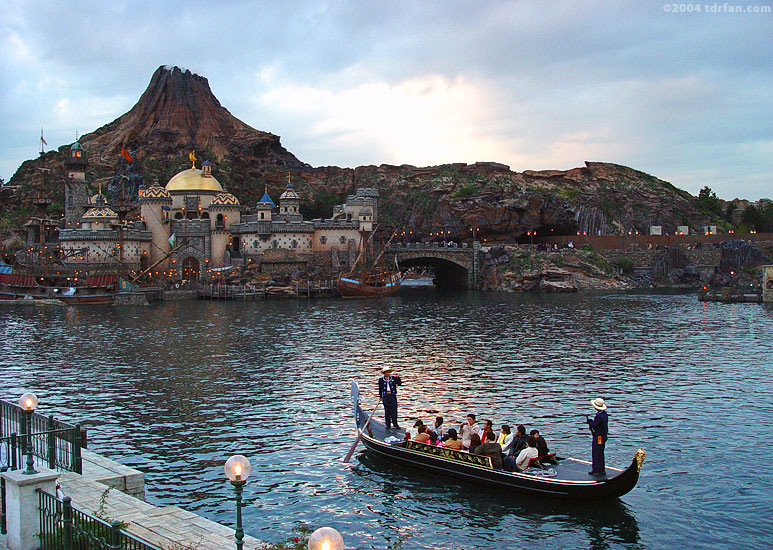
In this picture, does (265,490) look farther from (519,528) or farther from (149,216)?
(149,216)

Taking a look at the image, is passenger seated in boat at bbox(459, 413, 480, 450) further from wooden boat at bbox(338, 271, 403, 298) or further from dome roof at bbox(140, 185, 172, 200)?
dome roof at bbox(140, 185, 172, 200)

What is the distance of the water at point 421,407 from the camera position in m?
21.7

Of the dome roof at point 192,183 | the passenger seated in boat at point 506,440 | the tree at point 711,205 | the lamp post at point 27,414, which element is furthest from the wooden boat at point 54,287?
the tree at point 711,205

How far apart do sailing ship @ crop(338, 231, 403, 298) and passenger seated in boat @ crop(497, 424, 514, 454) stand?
92323 millimetres

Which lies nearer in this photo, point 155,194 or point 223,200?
point 155,194

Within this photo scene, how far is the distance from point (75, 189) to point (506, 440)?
145062 millimetres

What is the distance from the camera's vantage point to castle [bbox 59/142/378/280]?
12206cm

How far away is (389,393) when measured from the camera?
93.9 feet

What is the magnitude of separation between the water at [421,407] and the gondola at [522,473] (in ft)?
1.55

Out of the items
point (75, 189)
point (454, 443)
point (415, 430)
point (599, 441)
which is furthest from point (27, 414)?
point (75, 189)

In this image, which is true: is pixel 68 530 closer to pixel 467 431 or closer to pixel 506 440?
pixel 467 431

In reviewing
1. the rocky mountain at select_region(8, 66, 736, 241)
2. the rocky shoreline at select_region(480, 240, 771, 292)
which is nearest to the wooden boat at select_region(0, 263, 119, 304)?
the rocky mountain at select_region(8, 66, 736, 241)

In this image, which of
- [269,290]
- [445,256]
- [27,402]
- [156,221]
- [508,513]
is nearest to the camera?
[27,402]

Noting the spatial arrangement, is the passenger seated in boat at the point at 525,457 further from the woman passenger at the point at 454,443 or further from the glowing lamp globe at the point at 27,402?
the glowing lamp globe at the point at 27,402
